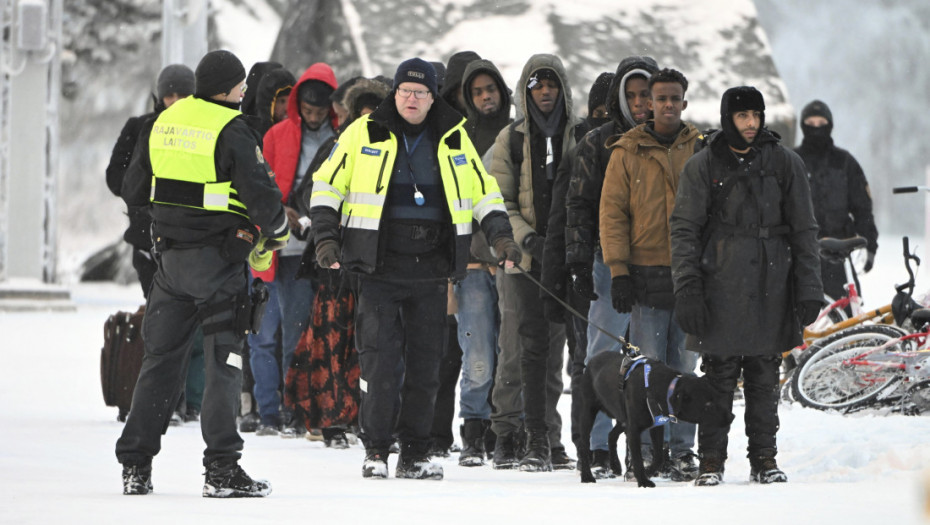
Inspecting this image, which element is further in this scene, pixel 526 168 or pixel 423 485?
pixel 526 168

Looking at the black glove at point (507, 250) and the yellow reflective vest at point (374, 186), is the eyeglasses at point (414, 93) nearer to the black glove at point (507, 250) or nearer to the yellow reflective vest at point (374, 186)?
the yellow reflective vest at point (374, 186)

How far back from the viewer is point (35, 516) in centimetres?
470

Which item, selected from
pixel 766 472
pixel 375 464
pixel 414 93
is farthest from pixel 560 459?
pixel 414 93

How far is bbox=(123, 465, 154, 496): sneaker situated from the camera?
17.5ft

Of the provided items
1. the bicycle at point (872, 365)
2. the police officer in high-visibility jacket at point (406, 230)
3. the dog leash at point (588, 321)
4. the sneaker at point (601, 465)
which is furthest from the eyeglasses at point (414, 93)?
the bicycle at point (872, 365)

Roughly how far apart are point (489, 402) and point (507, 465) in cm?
80

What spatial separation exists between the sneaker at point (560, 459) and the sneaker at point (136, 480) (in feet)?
7.34

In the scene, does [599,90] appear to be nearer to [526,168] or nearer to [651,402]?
[526,168]

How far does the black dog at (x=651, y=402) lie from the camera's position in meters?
5.89

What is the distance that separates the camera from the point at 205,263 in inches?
214

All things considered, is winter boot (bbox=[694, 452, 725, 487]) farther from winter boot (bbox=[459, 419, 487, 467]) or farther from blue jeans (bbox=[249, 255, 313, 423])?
blue jeans (bbox=[249, 255, 313, 423])

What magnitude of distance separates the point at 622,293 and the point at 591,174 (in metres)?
0.61

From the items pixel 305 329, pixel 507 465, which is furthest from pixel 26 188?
pixel 507 465

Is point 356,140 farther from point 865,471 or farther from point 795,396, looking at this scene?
point 795,396
